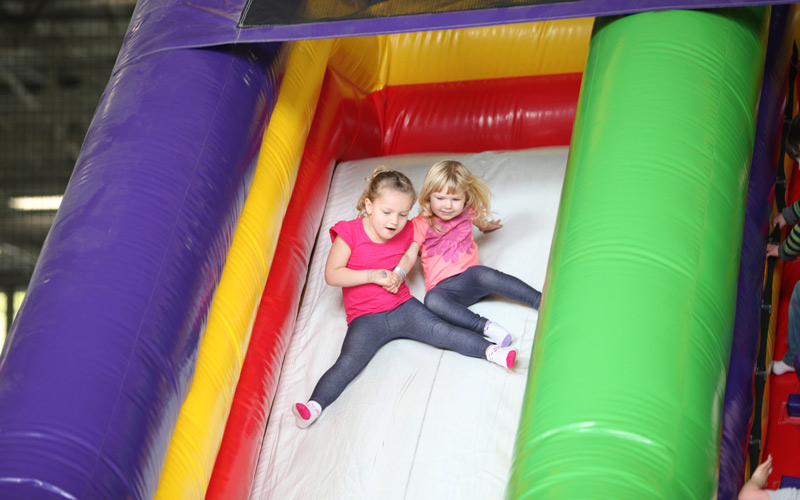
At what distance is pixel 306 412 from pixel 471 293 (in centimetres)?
47

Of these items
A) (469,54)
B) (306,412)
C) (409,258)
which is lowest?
(306,412)

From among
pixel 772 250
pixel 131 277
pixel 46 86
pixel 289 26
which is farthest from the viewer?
pixel 46 86

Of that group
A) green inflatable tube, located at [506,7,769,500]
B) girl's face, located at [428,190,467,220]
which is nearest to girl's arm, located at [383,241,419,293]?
girl's face, located at [428,190,467,220]

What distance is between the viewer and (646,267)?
1321mm

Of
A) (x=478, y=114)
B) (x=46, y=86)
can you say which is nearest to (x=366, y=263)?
(x=478, y=114)

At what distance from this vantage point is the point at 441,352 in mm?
1895

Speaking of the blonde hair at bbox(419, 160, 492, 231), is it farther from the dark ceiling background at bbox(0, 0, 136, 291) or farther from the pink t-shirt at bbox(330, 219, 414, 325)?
the dark ceiling background at bbox(0, 0, 136, 291)

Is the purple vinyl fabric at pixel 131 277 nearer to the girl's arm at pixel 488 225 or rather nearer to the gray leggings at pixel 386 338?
the gray leggings at pixel 386 338

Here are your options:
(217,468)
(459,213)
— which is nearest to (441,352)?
(459,213)

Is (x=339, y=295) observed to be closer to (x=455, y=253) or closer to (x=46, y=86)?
(x=455, y=253)

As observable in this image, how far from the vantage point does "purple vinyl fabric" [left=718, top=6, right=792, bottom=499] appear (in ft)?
5.07

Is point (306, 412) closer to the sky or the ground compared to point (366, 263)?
closer to the ground

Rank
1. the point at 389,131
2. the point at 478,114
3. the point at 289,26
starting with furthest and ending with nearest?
the point at 389,131 < the point at 478,114 < the point at 289,26

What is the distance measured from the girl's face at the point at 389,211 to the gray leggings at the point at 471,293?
175mm
